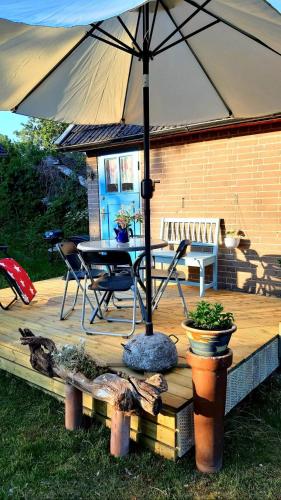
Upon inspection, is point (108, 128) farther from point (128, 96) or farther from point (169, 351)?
point (169, 351)

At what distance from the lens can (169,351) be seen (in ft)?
9.22

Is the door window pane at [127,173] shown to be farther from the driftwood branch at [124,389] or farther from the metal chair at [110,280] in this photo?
the driftwood branch at [124,389]

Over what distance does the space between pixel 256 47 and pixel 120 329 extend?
2.72 metres

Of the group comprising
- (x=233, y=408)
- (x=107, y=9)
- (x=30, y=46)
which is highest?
(x=30, y=46)

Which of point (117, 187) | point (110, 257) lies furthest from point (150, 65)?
point (117, 187)

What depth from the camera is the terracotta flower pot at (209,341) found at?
A: 2.12 meters

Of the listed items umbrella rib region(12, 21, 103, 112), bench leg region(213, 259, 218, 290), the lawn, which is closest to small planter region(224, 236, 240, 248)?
bench leg region(213, 259, 218, 290)

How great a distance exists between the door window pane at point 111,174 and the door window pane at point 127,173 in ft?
0.52

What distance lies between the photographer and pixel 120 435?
234 cm

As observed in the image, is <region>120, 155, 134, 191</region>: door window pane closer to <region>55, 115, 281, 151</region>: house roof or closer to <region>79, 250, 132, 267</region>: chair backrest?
<region>55, 115, 281, 151</region>: house roof

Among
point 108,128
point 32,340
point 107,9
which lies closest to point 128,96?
point 107,9

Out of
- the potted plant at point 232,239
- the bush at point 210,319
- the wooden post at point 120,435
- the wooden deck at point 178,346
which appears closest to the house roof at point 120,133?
the potted plant at point 232,239

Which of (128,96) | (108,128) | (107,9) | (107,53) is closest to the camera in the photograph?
(107,9)

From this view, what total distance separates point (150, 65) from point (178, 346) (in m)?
2.58
